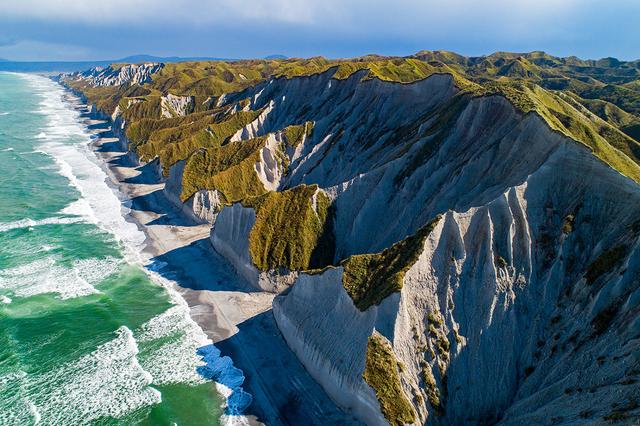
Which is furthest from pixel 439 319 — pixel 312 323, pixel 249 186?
pixel 249 186

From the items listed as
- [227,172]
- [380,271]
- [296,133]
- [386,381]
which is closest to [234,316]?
[380,271]

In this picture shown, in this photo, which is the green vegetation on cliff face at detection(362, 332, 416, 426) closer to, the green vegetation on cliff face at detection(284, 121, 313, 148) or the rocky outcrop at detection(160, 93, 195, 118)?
the green vegetation on cliff face at detection(284, 121, 313, 148)

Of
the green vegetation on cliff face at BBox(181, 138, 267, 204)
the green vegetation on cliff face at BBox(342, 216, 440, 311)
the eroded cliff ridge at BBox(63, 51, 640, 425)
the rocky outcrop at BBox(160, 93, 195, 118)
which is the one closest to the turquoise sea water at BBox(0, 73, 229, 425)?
the eroded cliff ridge at BBox(63, 51, 640, 425)

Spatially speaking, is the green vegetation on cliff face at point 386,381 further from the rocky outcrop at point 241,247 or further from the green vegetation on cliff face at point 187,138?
the green vegetation on cliff face at point 187,138

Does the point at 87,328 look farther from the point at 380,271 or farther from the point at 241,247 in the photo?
the point at 380,271

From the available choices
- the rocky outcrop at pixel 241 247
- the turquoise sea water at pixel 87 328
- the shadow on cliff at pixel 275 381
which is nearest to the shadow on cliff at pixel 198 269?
the rocky outcrop at pixel 241 247

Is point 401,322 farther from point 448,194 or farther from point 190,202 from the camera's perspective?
point 190,202
